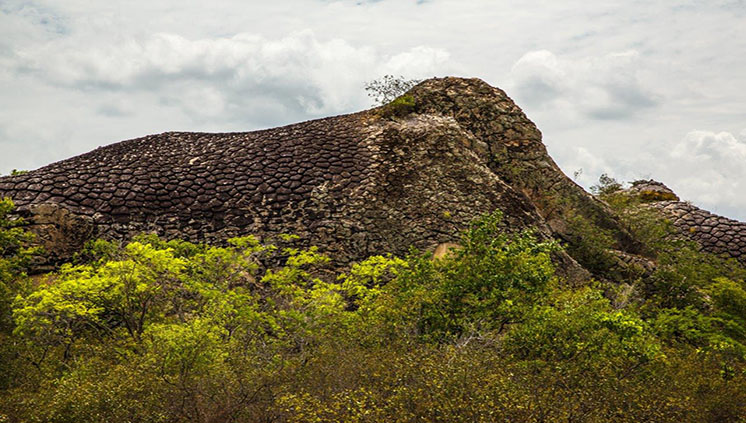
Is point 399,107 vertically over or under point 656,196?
over

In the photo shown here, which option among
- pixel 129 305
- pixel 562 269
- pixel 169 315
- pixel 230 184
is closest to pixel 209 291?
pixel 129 305

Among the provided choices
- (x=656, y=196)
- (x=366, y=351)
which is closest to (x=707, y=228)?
(x=656, y=196)

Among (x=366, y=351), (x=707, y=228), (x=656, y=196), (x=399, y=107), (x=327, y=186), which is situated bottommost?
(x=366, y=351)

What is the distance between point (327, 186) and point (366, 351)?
10896 mm

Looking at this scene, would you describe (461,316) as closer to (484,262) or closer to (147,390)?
(484,262)

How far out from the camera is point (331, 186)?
21.9 meters

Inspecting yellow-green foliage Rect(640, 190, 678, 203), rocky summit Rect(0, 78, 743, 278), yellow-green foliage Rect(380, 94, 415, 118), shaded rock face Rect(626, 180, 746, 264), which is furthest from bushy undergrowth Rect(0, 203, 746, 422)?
yellow-green foliage Rect(640, 190, 678, 203)

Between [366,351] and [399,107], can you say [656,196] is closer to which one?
[399,107]

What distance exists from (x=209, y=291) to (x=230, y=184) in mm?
9429

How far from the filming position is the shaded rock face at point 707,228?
1236 inches

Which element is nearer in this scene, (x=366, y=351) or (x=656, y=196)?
(x=366, y=351)

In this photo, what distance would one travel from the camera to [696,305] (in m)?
20.8

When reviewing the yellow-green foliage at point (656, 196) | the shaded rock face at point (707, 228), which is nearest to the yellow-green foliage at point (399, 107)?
the shaded rock face at point (707, 228)

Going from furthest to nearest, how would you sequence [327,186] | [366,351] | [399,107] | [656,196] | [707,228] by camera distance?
[656,196] → [707,228] → [399,107] → [327,186] → [366,351]
